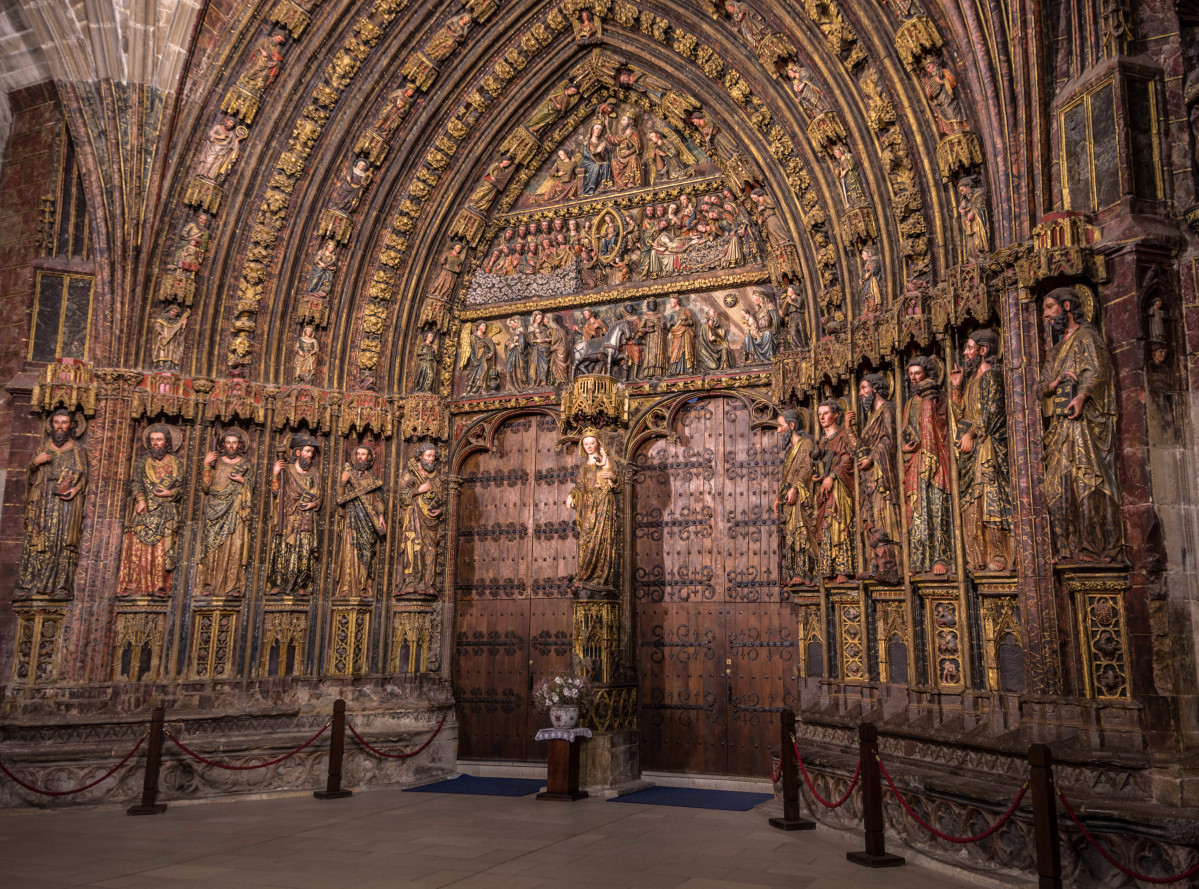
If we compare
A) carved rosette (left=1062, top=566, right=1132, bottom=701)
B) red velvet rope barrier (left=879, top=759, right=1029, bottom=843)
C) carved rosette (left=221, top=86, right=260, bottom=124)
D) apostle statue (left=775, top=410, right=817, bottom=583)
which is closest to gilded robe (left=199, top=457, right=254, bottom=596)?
carved rosette (left=221, top=86, right=260, bottom=124)

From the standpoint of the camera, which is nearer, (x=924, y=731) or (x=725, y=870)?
(x=725, y=870)

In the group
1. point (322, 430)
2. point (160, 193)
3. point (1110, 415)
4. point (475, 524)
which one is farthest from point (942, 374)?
point (160, 193)

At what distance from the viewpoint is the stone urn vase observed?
10.5 metres

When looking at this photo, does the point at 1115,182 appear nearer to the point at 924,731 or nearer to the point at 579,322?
the point at 924,731

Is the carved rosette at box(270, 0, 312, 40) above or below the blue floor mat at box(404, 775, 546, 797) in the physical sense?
above

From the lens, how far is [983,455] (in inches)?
324

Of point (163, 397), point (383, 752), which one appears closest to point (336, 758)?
point (383, 752)

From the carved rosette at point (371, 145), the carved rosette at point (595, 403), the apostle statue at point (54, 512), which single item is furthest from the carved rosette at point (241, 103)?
the carved rosette at point (595, 403)

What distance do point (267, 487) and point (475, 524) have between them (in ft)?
9.15

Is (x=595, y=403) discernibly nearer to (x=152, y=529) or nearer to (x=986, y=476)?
(x=986, y=476)

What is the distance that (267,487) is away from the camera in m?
12.3

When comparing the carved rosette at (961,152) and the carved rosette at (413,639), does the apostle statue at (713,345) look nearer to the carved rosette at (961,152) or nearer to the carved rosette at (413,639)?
the carved rosette at (961,152)

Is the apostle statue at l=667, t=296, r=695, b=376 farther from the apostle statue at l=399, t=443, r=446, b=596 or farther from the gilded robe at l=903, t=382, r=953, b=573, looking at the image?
the gilded robe at l=903, t=382, r=953, b=573

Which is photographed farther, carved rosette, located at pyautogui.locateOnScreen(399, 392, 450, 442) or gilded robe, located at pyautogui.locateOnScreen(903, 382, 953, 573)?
carved rosette, located at pyautogui.locateOnScreen(399, 392, 450, 442)
